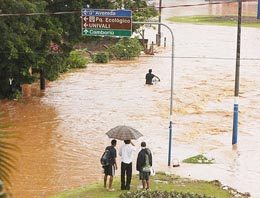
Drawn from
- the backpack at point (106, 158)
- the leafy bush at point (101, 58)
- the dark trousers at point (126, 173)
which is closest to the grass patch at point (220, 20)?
the leafy bush at point (101, 58)

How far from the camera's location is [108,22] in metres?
17.7

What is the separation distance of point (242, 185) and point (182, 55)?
1188 inches

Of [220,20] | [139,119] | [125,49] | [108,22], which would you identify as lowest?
[139,119]

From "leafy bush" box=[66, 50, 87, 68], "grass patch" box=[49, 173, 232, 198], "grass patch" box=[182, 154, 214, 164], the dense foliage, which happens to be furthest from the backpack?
"leafy bush" box=[66, 50, 87, 68]

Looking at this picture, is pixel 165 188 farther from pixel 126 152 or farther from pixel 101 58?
pixel 101 58

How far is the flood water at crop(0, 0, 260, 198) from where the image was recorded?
632 inches

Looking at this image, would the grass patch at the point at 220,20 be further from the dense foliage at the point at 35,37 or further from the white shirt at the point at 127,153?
the white shirt at the point at 127,153

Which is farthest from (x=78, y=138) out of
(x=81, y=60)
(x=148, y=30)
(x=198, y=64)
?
(x=148, y=30)

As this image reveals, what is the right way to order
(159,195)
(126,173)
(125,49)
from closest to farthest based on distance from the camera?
(159,195), (126,173), (125,49)

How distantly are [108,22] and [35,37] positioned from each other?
21.0 ft

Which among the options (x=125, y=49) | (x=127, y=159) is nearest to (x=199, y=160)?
(x=127, y=159)

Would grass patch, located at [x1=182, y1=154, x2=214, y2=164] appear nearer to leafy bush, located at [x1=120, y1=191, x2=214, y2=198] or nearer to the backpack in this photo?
the backpack

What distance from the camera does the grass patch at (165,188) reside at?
41.4 ft

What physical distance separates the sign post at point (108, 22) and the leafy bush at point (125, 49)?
23.9m
